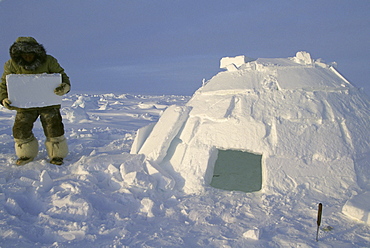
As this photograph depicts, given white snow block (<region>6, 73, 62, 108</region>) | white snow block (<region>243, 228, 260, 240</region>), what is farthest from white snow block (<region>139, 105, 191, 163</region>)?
white snow block (<region>243, 228, 260, 240</region>)

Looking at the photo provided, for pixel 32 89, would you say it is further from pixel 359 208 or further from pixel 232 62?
pixel 359 208

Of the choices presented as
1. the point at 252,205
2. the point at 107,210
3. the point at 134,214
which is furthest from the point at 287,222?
the point at 107,210

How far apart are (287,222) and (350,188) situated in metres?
1.22

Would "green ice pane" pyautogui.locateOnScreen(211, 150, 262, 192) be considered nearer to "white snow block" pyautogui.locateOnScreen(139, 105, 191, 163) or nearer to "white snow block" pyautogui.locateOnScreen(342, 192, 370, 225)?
"white snow block" pyautogui.locateOnScreen(139, 105, 191, 163)

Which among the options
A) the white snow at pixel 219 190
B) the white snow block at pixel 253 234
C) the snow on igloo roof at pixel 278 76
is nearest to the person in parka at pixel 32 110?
the white snow at pixel 219 190

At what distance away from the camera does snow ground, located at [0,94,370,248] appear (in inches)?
106

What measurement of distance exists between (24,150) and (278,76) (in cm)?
431

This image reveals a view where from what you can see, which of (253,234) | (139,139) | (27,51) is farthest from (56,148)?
(253,234)

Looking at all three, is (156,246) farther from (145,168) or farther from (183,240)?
(145,168)

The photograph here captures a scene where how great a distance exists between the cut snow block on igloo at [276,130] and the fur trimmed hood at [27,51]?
212 centimetres

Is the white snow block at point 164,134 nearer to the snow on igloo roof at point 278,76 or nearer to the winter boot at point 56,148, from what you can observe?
the snow on igloo roof at point 278,76

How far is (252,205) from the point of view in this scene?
3.47 metres

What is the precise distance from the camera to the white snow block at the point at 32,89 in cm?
416

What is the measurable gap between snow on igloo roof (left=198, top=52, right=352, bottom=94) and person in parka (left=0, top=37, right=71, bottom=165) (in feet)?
8.21
